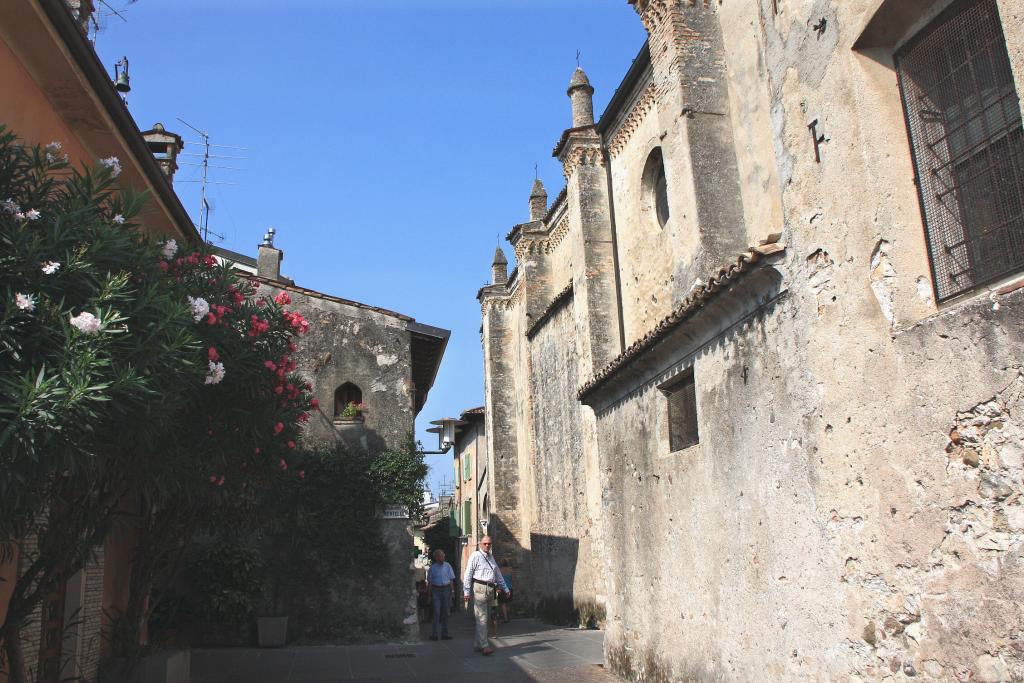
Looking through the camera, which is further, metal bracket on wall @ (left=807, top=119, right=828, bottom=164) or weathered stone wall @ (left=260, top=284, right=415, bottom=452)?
weathered stone wall @ (left=260, top=284, right=415, bottom=452)

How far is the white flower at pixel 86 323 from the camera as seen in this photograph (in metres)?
4.69

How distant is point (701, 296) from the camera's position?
7262 mm

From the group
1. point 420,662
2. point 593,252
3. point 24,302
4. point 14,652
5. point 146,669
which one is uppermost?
point 593,252

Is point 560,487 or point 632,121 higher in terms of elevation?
point 632,121

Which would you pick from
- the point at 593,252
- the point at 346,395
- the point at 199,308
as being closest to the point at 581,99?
the point at 593,252

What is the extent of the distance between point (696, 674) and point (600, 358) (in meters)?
8.48

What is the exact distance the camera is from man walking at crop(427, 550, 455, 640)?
15195mm

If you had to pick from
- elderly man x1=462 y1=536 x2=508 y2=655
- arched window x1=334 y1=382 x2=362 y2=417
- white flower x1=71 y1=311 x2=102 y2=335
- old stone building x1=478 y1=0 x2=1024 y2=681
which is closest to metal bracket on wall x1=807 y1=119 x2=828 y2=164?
old stone building x1=478 y1=0 x2=1024 y2=681

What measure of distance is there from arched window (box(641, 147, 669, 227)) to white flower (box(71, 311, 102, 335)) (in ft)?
35.1

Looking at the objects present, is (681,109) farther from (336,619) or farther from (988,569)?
(336,619)

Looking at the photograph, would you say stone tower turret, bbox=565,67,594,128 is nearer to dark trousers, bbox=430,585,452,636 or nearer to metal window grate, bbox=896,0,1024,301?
dark trousers, bbox=430,585,452,636

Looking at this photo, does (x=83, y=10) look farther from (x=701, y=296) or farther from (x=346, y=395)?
(x=701, y=296)

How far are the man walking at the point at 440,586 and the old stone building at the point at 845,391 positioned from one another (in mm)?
5519

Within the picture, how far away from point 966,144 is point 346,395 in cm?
1356
